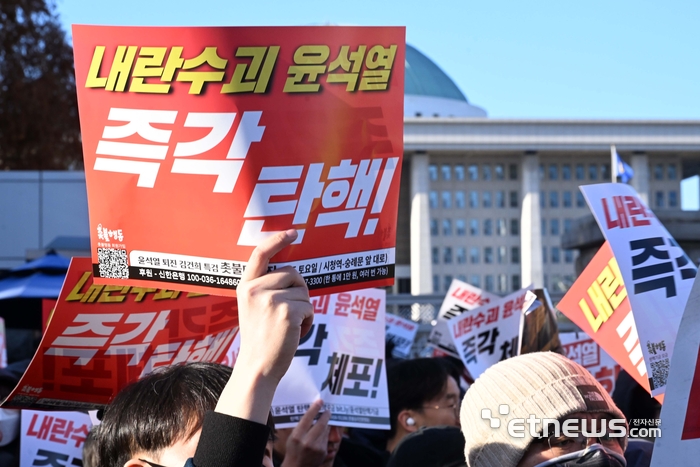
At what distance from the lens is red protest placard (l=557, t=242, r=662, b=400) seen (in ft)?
10.1

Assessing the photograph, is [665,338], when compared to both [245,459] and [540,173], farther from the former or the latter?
[540,173]

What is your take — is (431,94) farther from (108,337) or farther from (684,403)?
(684,403)

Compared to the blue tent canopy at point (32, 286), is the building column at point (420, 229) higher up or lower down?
higher up

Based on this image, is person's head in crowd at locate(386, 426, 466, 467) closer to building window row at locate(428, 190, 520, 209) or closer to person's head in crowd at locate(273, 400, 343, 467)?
person's head in crowd at locate(273, 400, 343, 467)

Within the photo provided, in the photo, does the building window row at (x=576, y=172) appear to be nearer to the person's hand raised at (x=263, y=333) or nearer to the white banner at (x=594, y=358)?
the white banner at (x=594, y=358)

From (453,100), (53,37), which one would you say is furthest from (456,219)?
(53,37)

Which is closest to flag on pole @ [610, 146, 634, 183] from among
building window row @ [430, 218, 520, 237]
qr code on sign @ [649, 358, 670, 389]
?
qr code on sign @ [649, 358, 670, 389]

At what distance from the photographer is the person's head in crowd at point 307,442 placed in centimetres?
284

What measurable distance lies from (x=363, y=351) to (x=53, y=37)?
17457 millimetres

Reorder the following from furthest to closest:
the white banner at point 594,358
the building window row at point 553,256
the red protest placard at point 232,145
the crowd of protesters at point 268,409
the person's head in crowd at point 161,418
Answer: the building window row at point 553,256
the white banner at point 594,358
the red protest placard at point 232,145
the person's head in crowd at point 161,418
the crowd of protesters at point 268,409

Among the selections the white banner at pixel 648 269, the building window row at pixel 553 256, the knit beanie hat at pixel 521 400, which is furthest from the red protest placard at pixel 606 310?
the building window row at pixel 553 256

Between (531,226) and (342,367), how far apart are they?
51332mm

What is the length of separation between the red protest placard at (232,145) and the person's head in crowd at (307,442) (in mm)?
1040

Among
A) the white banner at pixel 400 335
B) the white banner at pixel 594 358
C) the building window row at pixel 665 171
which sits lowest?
the white banner at pixel 594 358
